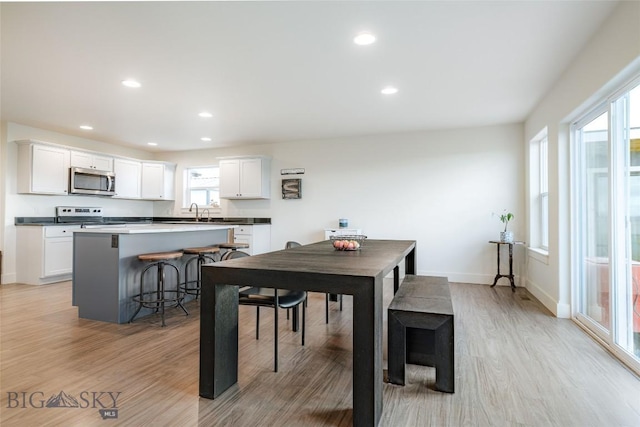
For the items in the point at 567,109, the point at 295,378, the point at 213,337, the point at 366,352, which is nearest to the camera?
the point at 366,352

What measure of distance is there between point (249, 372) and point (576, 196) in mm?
3449

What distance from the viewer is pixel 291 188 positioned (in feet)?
20.6

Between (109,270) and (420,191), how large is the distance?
4471 mm

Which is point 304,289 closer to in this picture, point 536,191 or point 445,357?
point 445,357

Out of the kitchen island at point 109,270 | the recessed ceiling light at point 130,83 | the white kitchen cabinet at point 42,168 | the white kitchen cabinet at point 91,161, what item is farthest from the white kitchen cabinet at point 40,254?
the recessed ceiling light at point 130,83

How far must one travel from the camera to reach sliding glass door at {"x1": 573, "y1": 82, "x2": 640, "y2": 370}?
2.38 m

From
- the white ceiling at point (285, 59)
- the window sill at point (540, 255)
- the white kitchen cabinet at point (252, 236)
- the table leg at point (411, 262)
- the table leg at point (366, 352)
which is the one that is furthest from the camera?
Result: the white kitchen cabinet at point (252, 236)

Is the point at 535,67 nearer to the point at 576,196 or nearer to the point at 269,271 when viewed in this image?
the point at 576,196

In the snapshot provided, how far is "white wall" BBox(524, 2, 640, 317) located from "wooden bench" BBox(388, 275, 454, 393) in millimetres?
1957

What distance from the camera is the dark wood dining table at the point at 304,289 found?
158 cm

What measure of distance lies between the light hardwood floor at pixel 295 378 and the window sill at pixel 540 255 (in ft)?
2.67

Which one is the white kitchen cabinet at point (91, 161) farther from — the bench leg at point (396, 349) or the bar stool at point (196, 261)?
the bench leg at point (396, 349)

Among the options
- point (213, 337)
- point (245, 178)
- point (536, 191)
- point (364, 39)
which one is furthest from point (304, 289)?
point (245, 178)

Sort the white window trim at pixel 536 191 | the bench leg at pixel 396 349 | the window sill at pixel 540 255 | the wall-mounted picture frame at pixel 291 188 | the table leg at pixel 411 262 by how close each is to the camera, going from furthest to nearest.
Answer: the wall-mounted picture frame at pixel 291 188 < the white window trim at pixel 536 191 < the window sill at pixel 540 255 < the table leg at pixel 411 262 < the bench leg at pixel 396 349
